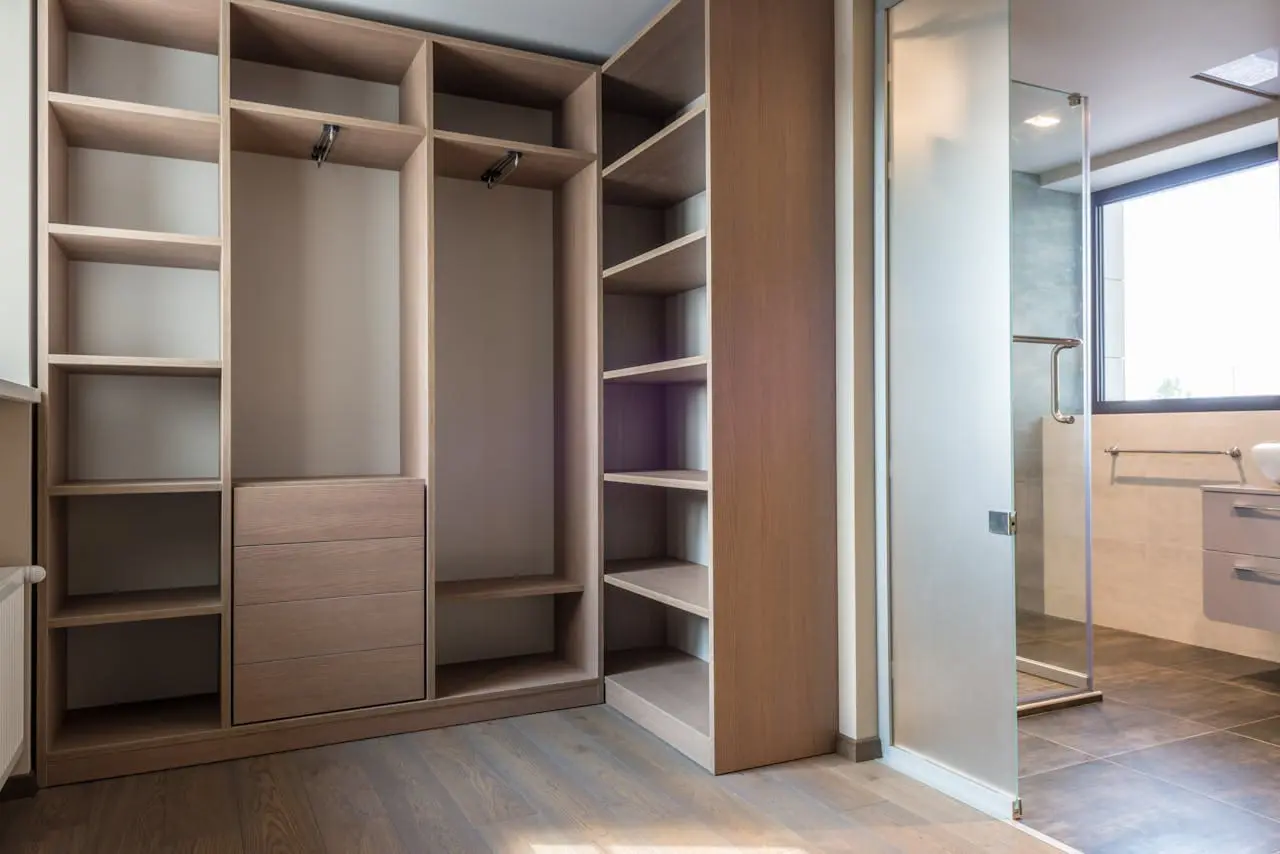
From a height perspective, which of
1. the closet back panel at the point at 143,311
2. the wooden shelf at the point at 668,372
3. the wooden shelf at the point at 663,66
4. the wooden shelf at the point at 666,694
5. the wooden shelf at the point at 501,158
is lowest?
the wooden shelf at the point at 666,694

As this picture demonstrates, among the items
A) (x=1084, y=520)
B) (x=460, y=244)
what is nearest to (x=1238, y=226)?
(x=1084, y=520)

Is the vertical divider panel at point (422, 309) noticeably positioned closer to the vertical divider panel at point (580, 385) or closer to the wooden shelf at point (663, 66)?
the vertical divider panel at point (580, 385)

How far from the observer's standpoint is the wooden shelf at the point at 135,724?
2.57 m

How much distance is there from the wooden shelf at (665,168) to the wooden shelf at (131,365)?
151 cm

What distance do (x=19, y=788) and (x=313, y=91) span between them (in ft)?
7.80

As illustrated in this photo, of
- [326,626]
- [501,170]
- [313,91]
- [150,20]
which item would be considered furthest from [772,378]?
[150,20]

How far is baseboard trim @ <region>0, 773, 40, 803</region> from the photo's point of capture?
94.7 inches

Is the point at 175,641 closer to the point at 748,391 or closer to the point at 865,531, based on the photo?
the point at 748,391

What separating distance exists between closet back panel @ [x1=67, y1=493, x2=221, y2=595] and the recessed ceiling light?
129 inches

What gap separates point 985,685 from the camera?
231 cm

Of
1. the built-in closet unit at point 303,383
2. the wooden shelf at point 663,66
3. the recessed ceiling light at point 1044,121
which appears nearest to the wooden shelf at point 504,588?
the built-in closet unit at point 303,383

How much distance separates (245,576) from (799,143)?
2.13m

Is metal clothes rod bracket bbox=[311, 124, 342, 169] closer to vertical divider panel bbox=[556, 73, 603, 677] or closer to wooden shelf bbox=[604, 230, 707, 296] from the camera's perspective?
vertical divider panel bbox=[556, 73, 603, 677]

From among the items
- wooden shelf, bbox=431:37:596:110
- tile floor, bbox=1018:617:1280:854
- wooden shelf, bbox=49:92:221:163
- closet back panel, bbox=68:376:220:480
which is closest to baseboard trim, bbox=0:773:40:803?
closet back panel, bbox=68:376:220:480
